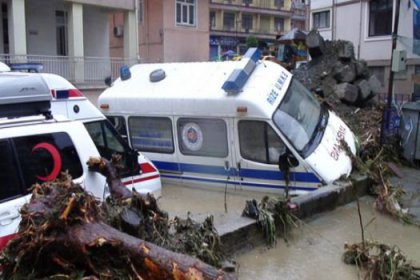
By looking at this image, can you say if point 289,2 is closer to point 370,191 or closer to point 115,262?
point 370,191

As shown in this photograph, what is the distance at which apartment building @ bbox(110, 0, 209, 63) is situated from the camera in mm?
28828

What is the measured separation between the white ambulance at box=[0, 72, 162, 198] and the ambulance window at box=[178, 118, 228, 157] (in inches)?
64.9

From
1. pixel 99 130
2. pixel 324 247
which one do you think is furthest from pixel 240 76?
pixel 324 247

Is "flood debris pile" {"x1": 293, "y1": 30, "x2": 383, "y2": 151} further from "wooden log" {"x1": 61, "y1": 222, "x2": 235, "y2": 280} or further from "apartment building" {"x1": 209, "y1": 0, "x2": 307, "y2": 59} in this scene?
"apartment building" {"x1": 209, "y1": 0, "x2": 307, "y2": 59}

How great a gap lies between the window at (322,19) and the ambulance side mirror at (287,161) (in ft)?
79.9

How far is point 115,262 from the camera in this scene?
130 inches

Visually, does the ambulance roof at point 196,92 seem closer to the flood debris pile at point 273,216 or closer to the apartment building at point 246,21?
the flood debris pile at point 273,216

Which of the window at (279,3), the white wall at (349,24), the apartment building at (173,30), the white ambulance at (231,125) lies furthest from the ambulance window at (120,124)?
the window at (279,3)

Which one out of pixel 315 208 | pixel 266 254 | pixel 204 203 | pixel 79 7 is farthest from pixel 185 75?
pixel 79 7

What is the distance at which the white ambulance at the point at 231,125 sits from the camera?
700 centimetres

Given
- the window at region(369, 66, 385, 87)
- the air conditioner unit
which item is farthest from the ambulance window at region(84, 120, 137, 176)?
the air conditioner unit

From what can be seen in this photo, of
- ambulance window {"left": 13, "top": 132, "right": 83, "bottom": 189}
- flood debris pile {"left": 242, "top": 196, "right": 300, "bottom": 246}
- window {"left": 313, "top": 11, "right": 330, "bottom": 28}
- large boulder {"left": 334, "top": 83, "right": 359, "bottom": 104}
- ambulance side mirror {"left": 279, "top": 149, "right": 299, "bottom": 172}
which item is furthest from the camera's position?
window {"left": 313, "top": 11, "right": 330, "bottom": 28}

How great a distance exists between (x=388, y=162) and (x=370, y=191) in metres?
1.97

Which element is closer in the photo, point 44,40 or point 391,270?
point 391,270
